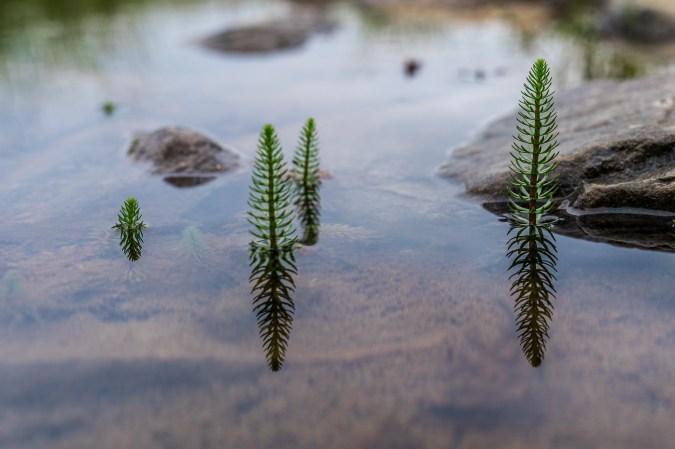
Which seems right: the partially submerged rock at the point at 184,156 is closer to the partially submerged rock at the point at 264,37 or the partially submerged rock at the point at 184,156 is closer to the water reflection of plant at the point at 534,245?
the water reflection of plant at the point at 534,245

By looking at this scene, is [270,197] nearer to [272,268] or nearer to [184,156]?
[272,268]

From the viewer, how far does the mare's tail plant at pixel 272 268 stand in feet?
11.0

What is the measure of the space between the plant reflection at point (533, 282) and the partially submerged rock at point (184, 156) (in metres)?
2.55

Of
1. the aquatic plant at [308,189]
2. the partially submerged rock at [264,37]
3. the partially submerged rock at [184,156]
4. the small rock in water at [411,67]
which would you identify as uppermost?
the partially submerged rock at [264,37]

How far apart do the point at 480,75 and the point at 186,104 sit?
3869 millimetres

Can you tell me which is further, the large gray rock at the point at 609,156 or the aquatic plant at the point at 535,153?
the large gray rock at the point at 609,156

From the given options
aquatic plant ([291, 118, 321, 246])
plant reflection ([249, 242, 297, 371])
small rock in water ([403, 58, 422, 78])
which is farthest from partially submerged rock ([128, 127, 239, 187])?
small rock in water ([403, 58, 422, 78])

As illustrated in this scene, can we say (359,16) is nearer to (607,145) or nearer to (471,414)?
(607,145)

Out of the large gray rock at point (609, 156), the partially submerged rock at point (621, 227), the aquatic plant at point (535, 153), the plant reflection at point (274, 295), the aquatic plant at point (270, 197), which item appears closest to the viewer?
the plant reflection at point (274, 295)

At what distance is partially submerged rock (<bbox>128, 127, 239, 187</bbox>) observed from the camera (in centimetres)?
547

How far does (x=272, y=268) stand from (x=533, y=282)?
59.2 inches

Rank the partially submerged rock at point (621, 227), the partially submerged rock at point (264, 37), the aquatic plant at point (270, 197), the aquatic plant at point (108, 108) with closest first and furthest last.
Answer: the aquatic plant at point (270, 197) < the partially submerged rock at point (621, 227) < the aquatic plant at point (108, 108) < the partially submerged rock at point (264, 37)

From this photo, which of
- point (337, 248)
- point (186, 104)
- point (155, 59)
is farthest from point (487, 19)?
point (337, 248)

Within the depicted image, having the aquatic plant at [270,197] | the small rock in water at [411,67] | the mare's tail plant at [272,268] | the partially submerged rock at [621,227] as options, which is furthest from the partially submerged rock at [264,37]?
the partially submerged rock at [621,227]
